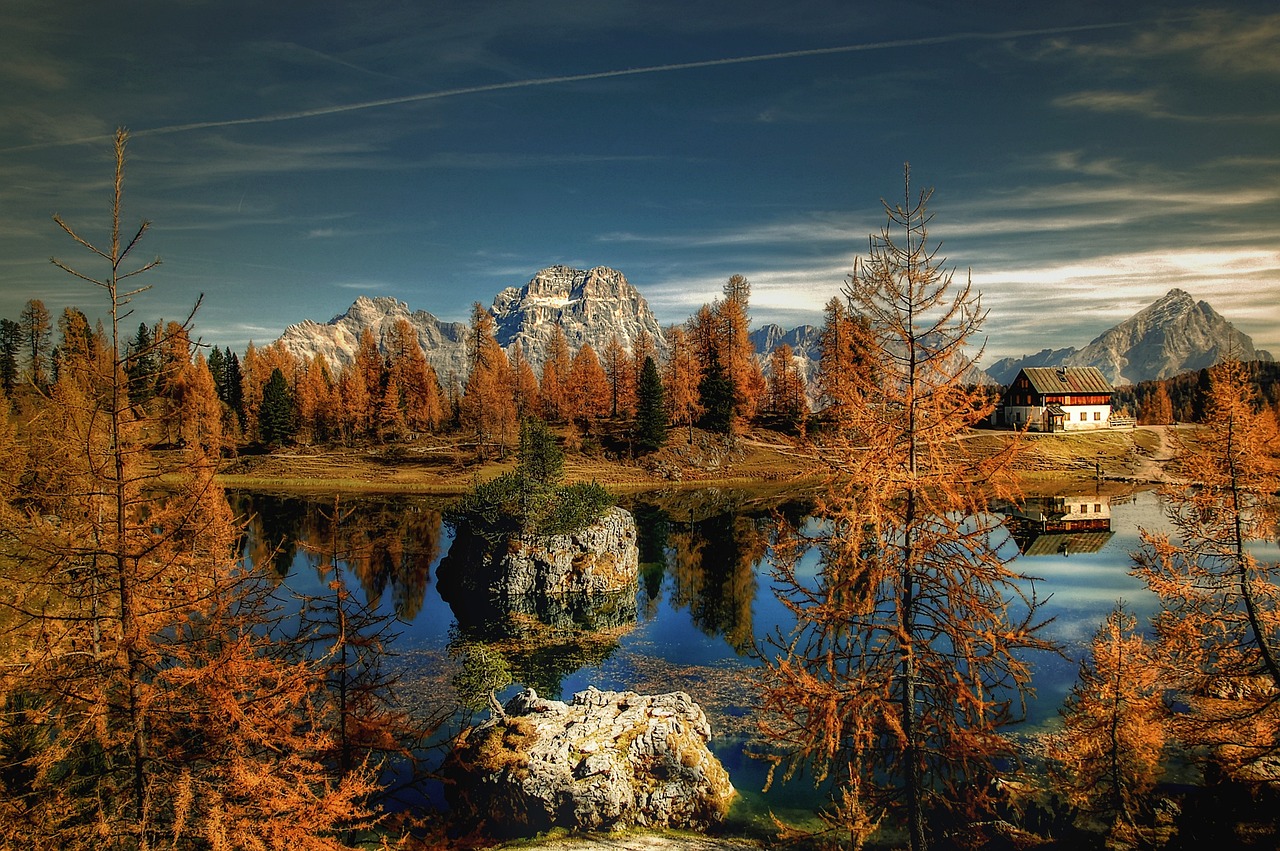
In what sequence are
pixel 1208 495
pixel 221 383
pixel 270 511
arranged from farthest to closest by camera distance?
pixel 221 383 → pixel 270 511 → pixel 1208 495

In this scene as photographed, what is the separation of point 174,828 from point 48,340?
413ft

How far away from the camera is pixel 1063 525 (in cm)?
Answer: 6200

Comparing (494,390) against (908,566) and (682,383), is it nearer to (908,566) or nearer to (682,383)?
(682,383)

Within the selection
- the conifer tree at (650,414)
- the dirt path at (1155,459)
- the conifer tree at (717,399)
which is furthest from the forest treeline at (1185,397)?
the conifer tree at (650,414)

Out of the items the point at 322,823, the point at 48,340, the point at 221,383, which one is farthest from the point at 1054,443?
the point at 48,340

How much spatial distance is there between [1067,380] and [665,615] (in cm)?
10053

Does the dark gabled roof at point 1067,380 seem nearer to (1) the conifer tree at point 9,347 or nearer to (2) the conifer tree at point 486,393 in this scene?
(2) the conifer tree at point 486,393

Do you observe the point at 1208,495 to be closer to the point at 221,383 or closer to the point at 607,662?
the point at 607,662

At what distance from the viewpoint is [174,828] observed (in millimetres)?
8750

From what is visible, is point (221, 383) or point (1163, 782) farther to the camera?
point (221, 383)

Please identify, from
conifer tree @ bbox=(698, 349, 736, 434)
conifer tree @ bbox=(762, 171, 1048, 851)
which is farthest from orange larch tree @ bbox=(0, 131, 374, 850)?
conifer tree @ bbox=(698, 349, 736, 434)

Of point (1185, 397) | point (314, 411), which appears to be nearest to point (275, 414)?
point (314, 411)

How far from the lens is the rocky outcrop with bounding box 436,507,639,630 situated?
128 feet

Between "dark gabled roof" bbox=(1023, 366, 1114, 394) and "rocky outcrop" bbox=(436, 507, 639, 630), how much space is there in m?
92.0
